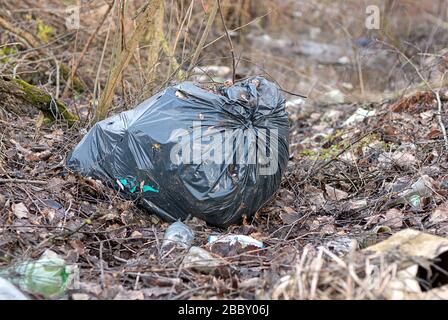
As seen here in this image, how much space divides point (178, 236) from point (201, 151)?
0.42 metres

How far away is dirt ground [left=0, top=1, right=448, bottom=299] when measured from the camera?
7.72ft

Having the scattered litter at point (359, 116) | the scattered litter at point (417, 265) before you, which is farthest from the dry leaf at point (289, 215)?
the scattered litter at point (359, 116)

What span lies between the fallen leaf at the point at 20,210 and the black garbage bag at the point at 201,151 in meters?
0.44

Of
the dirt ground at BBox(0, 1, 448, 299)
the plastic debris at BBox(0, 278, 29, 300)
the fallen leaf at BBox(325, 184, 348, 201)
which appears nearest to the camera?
the plastic debris at BBox(0, 278, 29, 300)

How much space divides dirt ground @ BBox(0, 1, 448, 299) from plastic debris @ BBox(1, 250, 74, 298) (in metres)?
0.06

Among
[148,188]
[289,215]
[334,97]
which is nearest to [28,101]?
[148,188]

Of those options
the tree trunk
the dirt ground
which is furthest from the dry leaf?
the tree trunk

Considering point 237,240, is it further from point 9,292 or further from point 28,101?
point 28,101

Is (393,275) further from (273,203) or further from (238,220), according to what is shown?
(273,203)

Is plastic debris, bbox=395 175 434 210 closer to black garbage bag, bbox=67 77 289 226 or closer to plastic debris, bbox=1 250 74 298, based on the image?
black garbage bag, bbox=67 77 289 226

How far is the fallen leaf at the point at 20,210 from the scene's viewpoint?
2.93 meters

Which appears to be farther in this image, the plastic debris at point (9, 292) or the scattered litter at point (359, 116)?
the scattered litter at point (359, 116)

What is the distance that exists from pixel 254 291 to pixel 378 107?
126 inches

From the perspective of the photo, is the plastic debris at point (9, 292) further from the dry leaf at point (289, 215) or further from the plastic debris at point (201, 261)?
the dry leaf at point (289, 215)
